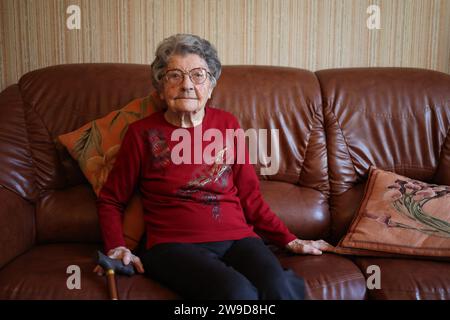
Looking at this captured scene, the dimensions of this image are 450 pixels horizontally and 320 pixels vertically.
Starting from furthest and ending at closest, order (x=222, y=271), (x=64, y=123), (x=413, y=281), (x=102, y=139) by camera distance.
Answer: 1. (x=64, y=123)
2. (x=102, y=139)
3. (x=413, y=281)
4. (x=222, y=271)

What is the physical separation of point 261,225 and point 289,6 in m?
1.22

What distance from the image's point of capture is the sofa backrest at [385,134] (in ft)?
6.41

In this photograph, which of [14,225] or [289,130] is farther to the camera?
[289,130]

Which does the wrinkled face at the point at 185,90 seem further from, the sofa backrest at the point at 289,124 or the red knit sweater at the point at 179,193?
the sofa backrest at the point at 289,124

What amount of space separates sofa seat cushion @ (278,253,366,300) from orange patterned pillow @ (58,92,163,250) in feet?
2.58

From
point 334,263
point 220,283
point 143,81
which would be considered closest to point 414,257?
point 334,263

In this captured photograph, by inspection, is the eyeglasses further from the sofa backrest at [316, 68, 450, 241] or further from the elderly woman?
the sofa backrest at [316, 68, 450, 241]

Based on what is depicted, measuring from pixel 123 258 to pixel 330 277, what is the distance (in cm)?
69

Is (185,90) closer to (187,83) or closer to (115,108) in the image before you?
(187,83)

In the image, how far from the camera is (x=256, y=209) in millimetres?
1717

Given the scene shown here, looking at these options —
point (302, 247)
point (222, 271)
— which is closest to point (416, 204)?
point (302, 247)
